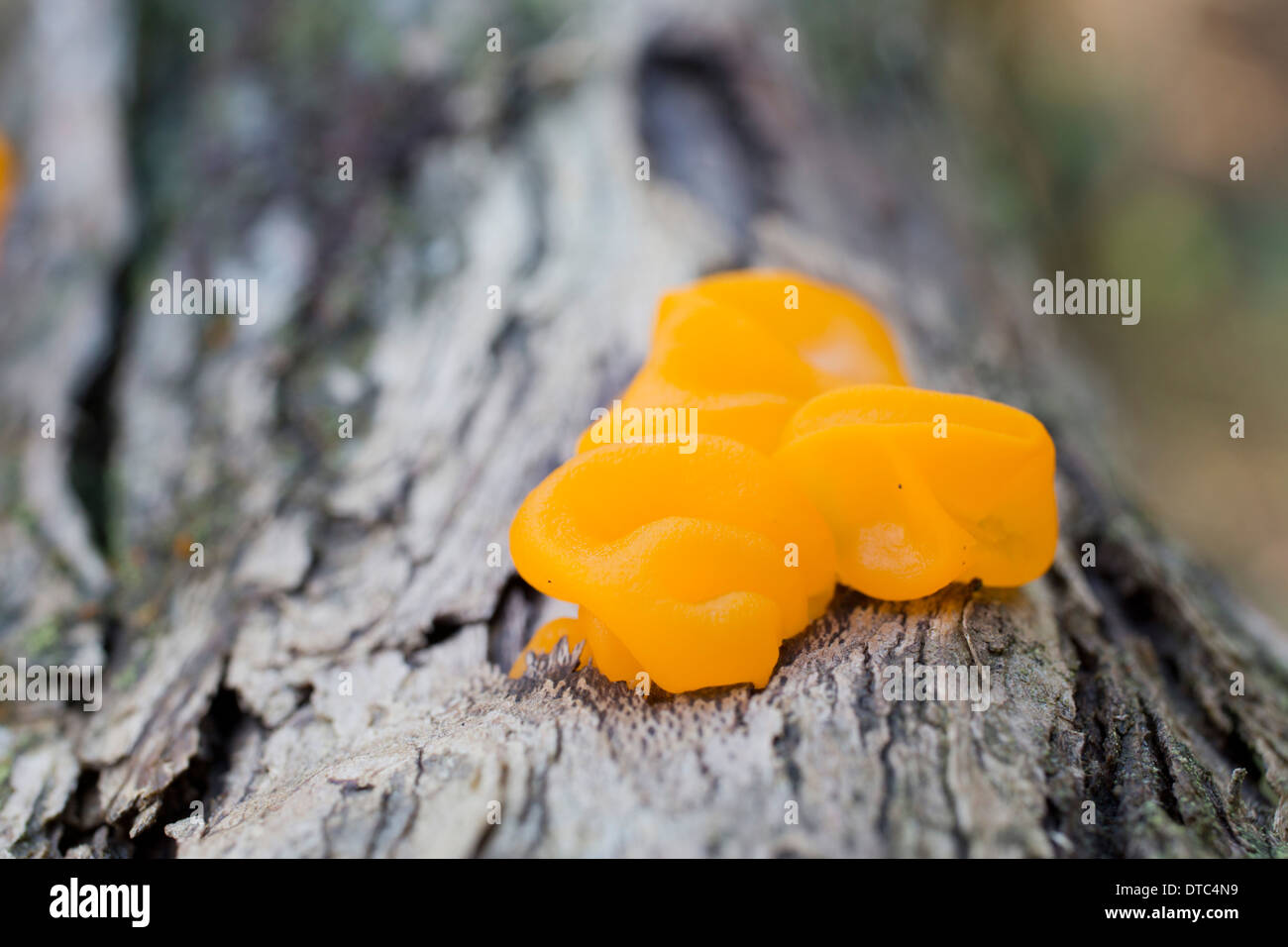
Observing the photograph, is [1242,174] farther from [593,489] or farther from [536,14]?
[593,489]

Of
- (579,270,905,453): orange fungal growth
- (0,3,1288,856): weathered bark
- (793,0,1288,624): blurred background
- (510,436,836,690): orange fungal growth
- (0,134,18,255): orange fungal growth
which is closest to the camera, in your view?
(0,3,1288,856): weathered bark

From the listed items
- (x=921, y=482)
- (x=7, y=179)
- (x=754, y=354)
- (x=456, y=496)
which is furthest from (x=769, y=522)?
(x=7, y=179)

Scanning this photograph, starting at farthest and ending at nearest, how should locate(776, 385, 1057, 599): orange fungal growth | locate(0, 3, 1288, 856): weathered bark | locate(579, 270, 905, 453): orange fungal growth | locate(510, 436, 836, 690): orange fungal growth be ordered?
1. locate(579, 270, 905, 453): orange fungal growth
2. locate(776, 385, 1057, 599): orange fungal growth
3. locate(510, 436, 836, 690): orange fungal growth
4. locate(0, 3, 1288, 856): weathered bark

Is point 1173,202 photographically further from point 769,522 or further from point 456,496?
point 769,522

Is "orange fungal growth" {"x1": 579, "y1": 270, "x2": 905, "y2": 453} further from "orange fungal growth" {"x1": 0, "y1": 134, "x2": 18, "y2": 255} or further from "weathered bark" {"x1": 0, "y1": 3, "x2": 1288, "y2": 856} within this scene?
"orange fungal growth" {"x1": 0, "y1": 134, "x2": 18, "y2": 255}

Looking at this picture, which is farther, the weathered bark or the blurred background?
the blurred background

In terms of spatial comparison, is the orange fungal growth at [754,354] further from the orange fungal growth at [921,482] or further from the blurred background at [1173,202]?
the blurred background at [1173,202]

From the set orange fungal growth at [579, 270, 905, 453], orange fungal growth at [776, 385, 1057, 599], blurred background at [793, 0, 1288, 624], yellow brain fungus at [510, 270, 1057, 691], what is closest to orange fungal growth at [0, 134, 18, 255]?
orange fungal growth at [579, 270, 905, 453]

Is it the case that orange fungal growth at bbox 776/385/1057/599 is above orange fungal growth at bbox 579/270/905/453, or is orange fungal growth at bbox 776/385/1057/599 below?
below
